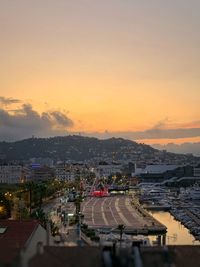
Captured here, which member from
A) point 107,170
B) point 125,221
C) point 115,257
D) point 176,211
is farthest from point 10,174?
point 115,257

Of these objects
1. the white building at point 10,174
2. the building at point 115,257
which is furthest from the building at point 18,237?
the white building at point 10,174

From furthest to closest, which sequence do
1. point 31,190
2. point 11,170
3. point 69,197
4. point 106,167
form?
point 106,167 → point 11,170 → point 69,197 → point 31,190

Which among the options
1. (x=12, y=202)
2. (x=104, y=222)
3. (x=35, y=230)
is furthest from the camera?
(x=104, y=222)

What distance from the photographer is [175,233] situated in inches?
2002

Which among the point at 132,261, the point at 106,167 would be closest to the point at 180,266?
the point at 132,261

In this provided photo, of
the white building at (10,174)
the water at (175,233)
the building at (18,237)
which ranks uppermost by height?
the white building at (10,174)

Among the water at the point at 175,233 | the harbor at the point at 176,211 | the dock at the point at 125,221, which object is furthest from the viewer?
the harbor at the point at 176,211

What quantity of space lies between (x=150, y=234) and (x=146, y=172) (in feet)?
336

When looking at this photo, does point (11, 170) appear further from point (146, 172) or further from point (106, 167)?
point (106, 167)

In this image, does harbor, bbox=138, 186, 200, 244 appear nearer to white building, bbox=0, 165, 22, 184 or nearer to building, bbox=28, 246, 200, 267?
building, bbox=28, 246, 200, 267

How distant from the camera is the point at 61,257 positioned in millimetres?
7398

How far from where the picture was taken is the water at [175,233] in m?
43.8

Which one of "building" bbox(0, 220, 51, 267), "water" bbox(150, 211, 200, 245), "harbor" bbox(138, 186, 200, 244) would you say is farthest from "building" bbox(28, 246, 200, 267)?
"harbor" bbox(138, 186, 200, 244)

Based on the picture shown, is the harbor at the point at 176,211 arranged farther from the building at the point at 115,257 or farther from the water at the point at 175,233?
the building at the point at 115,257
